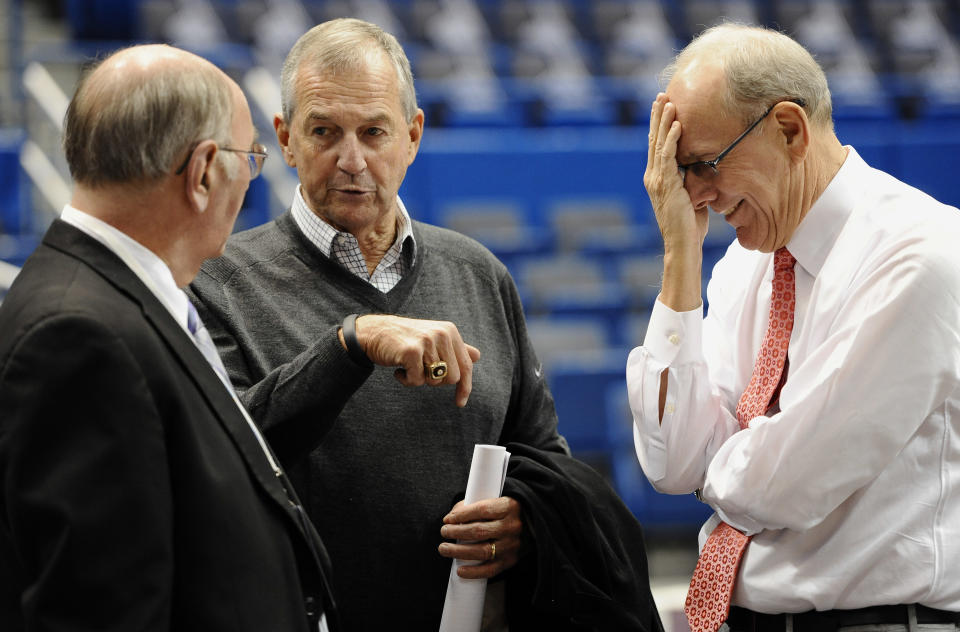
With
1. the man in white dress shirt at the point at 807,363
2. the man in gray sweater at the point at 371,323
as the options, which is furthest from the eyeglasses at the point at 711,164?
the man in gray sweater at the point at 371,323

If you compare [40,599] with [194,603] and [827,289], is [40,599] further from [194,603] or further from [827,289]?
[827,289]

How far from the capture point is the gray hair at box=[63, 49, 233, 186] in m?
1.18

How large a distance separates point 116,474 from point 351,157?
0.87 meters

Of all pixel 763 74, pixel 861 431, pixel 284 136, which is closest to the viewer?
pixel 861 431

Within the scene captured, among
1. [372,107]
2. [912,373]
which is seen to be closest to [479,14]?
[372,107]

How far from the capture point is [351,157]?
180 cm

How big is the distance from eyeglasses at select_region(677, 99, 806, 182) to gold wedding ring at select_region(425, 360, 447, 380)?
1.70 ft

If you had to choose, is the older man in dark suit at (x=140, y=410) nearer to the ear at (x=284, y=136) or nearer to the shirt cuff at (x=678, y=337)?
the ear at (x=284, y=136)

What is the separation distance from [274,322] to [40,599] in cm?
76

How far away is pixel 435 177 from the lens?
586 centimetres

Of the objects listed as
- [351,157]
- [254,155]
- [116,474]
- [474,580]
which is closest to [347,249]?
[351,157]

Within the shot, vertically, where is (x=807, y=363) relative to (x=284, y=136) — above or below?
below

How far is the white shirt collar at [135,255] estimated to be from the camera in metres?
1.20

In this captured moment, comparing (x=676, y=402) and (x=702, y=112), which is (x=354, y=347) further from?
(x=702, y=112)
